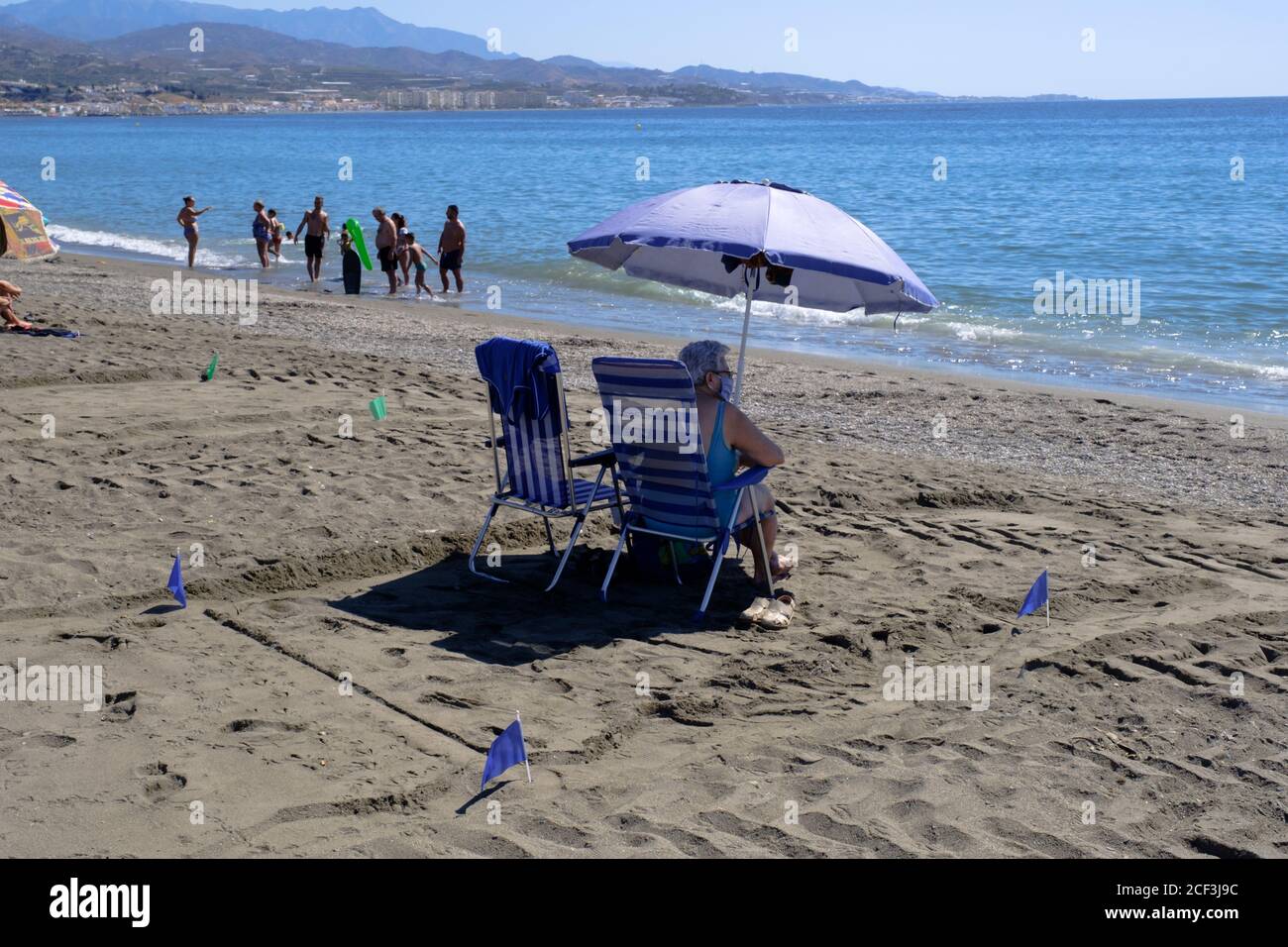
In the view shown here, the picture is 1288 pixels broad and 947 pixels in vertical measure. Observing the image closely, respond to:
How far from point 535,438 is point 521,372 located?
1.01 ft

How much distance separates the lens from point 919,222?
107ft

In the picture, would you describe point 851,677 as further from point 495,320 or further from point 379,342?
point 495,320

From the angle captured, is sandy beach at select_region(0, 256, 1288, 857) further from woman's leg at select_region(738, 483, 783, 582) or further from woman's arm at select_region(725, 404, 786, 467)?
woman's arm at select_region(725, 404, 786, 467)

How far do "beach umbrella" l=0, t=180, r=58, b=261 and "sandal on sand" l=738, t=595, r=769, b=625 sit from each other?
26.9 feet

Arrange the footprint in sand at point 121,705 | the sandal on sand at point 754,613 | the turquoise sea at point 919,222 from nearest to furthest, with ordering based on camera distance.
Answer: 1. the footprint in sand at point 121,705
2. the sandal on sand at point 754,613
3. the turquoise sea at point 919,222

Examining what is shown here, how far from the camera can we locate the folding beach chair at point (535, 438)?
551 cm

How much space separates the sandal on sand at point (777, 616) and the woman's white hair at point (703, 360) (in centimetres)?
103

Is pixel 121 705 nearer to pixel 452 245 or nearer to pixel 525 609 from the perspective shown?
pixel 525 609

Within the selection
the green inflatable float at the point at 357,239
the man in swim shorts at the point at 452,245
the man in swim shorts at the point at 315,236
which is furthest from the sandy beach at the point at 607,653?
→ the man in swim shorts at the point at 315,236

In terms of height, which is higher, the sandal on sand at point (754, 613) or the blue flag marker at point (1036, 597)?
the blue flag marker at point (1036, 597)

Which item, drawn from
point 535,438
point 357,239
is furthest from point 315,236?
point 535,438

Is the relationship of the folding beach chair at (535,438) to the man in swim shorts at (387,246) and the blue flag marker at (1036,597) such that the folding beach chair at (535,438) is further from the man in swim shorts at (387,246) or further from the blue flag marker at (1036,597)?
the man in swim shorts at (387,246)

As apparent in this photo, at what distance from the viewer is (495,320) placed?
55.4ft
